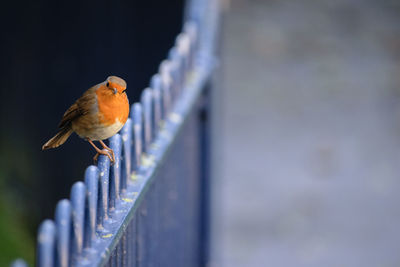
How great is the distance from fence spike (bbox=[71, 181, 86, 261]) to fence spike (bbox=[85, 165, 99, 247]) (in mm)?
44

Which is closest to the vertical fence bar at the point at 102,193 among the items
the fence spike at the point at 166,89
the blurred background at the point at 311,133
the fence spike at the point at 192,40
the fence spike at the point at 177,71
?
the fence spike at the point at 166,89

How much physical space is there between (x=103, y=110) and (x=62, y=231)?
379mm

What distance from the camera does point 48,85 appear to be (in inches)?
162

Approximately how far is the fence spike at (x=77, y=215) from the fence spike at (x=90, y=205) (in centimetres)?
4

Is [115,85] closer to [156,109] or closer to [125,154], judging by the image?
[125,154]

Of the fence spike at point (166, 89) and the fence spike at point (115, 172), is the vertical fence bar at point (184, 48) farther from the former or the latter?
the fence spike at point (115, 172)

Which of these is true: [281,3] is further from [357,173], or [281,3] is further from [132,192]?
[132,192]

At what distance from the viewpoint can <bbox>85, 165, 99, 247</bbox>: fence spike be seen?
1.16 meters

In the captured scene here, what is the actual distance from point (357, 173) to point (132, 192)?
3.50 meters

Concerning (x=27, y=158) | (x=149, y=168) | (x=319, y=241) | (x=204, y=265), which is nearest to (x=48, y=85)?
(x=27, y=158)

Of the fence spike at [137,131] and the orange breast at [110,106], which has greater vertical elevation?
the fence spike at [137,131]

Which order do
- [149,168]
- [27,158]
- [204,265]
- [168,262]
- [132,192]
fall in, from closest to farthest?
1. [132,192]
2. [149,168]
3. [168,262]
4. [204,265]
5. [27,158]

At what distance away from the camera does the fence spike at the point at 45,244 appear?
0.93 m

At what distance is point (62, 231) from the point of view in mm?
1004
